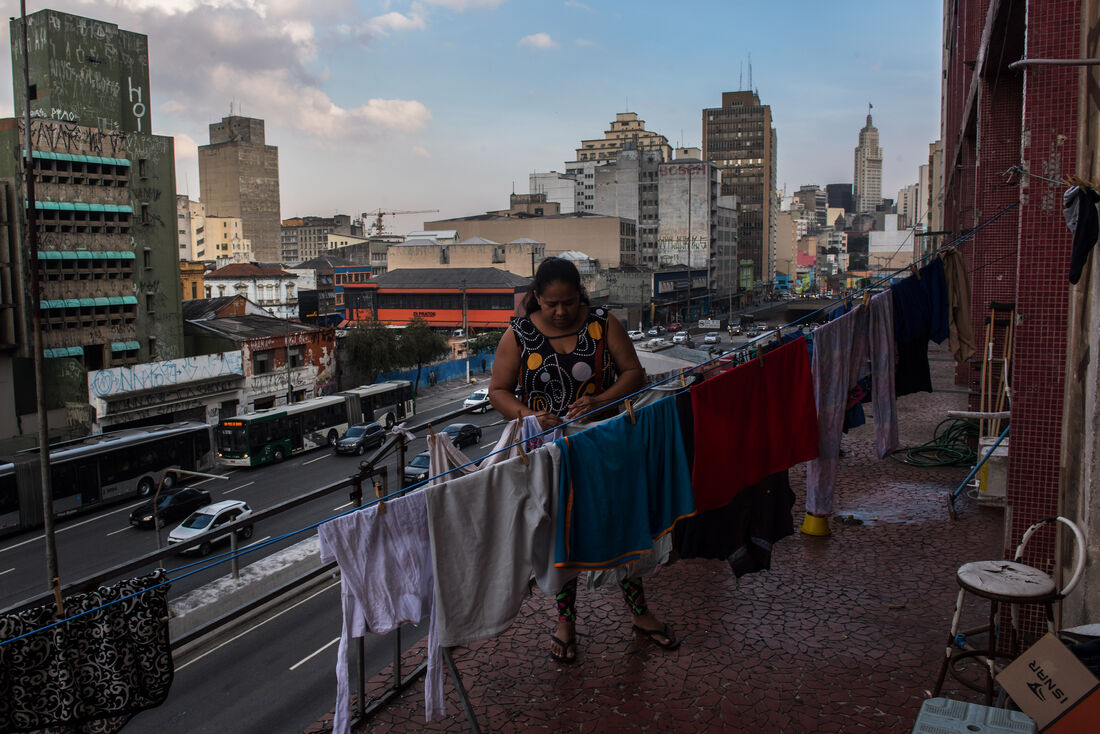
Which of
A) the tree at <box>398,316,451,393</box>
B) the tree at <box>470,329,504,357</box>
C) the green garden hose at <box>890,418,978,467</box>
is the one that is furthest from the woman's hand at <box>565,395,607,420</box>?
the tree at <box>470,329,504,357</box>

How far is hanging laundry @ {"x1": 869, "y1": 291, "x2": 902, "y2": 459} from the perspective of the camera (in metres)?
5.77

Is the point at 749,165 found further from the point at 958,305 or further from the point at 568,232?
the point at 958,305

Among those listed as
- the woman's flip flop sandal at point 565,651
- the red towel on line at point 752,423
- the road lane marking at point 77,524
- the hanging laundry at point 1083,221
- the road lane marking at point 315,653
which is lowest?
the road lane marking at point 77,524

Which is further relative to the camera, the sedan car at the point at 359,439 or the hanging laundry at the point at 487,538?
the sedan car at the point at 359,439

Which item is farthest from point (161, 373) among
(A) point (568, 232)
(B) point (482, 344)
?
(A) point (568, 232)

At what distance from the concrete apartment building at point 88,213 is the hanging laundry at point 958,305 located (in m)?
28.8

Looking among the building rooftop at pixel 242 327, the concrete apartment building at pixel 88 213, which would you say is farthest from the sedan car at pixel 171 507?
the building rooftop at pixel 242 327

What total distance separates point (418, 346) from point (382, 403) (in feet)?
26.8

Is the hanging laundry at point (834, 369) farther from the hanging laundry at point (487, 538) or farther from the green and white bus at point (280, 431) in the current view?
the green and white bus at point (280, 431)

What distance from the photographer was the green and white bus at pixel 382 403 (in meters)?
29.1

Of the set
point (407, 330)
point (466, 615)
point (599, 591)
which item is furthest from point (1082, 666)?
point (407, 330)

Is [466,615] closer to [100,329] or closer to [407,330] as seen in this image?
[100,329]

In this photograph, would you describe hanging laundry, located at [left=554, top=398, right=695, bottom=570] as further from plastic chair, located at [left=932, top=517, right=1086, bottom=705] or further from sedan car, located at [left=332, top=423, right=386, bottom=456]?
sedan car, located at [left=332, top=423, right=386, bottom=456]

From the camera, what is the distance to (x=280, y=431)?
Result: 2628 centimetres
